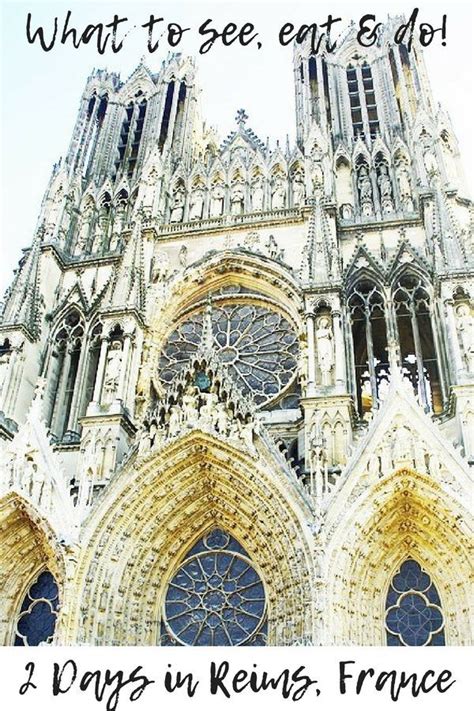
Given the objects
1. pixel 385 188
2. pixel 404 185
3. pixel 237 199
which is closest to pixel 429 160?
pixel 404 185

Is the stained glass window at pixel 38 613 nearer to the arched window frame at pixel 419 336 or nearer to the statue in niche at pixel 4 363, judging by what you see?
the statue in niche at pixel 4 363

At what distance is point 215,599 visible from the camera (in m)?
12.9

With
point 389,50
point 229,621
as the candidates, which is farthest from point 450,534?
point 389,50

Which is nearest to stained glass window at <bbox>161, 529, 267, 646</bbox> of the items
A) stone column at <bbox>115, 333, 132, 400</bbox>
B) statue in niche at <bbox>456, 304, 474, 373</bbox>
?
stone column at <bbox>115, 333, 132, 400</bbox>

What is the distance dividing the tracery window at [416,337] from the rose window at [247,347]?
7.45 ft

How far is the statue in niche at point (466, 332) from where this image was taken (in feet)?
44.2

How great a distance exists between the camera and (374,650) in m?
8.05

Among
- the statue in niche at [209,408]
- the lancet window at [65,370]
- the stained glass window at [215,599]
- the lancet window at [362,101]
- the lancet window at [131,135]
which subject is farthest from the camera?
the lancet window at [131,135]

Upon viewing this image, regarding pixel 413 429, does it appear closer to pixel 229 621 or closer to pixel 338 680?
pixel 229 621

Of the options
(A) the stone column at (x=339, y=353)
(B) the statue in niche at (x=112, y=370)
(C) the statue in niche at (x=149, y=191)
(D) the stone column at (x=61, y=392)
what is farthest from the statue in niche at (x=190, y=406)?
(C) the statue in niche at (x=149, y=191)

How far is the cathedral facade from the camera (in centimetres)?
1203

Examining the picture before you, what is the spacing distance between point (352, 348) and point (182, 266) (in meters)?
4.67

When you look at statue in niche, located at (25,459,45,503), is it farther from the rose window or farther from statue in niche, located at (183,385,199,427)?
the rose window

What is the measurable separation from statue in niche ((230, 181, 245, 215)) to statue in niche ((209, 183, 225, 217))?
0.26 meters
